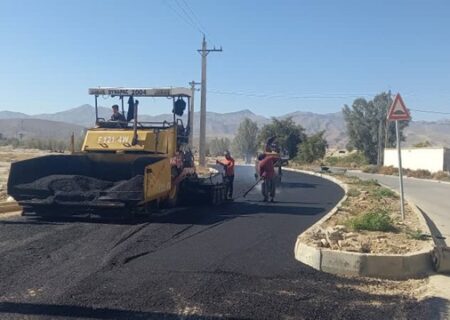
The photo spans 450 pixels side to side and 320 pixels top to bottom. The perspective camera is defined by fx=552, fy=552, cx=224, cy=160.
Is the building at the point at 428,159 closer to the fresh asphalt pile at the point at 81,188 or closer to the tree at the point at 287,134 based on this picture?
the tree at the point at 287,134

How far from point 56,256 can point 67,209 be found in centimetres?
331

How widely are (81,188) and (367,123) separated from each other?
273 ft

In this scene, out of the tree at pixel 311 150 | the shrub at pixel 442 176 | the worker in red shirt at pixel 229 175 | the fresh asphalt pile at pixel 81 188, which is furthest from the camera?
the tree at pixel 311 150

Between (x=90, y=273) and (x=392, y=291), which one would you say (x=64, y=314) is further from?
(x=392, y=291)

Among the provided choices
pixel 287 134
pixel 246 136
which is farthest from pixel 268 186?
pixel 246 136

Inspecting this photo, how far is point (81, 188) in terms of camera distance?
11.3 m

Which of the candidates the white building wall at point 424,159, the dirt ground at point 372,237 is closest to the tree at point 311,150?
the white building wall at point 424,159

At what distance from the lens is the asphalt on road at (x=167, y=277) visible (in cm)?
548

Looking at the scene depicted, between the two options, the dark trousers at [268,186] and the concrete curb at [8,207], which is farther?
the dark trousers at [268,186]

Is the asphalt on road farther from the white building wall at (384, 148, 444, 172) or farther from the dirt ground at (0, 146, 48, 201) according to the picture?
the white building wall at (384, 148, 444, 172)

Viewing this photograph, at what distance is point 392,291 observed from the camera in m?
6.44

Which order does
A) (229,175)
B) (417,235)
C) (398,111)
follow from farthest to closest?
(229,175), (398,111), (417,235)

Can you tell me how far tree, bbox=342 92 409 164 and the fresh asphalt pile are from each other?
7645 centimetres

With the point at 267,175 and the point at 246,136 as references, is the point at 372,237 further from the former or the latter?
the point at 246,136
